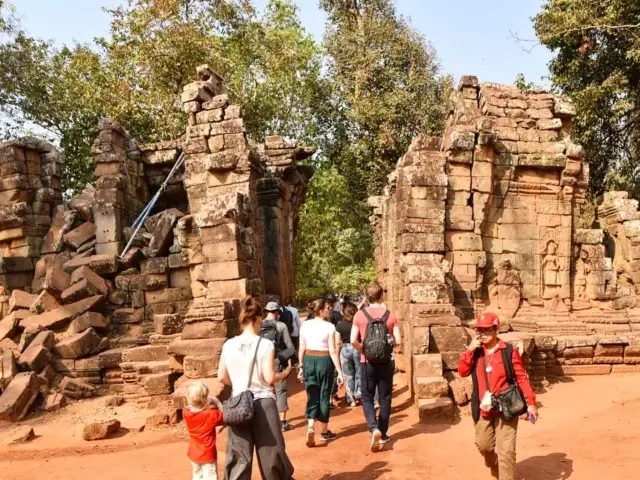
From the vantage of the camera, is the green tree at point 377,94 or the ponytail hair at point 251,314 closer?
the ponytail hair at point 251,314

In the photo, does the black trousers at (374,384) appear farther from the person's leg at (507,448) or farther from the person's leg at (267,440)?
the person's leg at (267,440)

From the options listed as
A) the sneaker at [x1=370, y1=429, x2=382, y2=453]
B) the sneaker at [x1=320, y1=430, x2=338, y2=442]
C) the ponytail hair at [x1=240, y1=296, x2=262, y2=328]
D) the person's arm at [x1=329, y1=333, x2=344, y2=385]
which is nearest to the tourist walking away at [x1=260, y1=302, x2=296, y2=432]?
the sneaker at [x1=320, y1=430, x2=338, y2=442]

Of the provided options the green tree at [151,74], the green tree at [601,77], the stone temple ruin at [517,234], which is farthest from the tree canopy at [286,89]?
the stone temple ruin at [517,234]

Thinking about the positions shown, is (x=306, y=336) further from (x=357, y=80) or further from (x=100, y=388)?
(x=357, y=80)

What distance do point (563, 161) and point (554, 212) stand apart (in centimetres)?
102

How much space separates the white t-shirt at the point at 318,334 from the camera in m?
6.39

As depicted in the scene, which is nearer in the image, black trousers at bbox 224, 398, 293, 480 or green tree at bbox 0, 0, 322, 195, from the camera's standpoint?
black trousers at bbox 224, 398, 293, 480

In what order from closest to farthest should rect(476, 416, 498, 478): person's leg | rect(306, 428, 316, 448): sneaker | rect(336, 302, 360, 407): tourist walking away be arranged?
1. rect(476, 416, 498, 478): person's leg
2. rect(306, 428, 316, 448): sneaker
3. rect(336, 302, 360, 407): tourist walking away

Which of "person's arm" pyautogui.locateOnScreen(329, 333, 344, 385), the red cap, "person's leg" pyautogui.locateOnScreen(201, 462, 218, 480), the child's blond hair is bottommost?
"person's leg" pyautogui.locateOnScreen(201, 462, 218, 480)

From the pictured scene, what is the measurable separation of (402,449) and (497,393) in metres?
2.20

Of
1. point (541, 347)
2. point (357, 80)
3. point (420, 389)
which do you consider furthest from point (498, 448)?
point (357, 80)

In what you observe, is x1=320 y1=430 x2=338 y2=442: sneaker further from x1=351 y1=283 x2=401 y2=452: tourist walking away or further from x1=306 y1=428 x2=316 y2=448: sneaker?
x1=351 y1=283 x2=401 y2=452: tourist walking away

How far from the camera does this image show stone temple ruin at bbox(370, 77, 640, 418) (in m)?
9.42

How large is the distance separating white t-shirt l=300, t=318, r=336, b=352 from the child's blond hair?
2192mm
